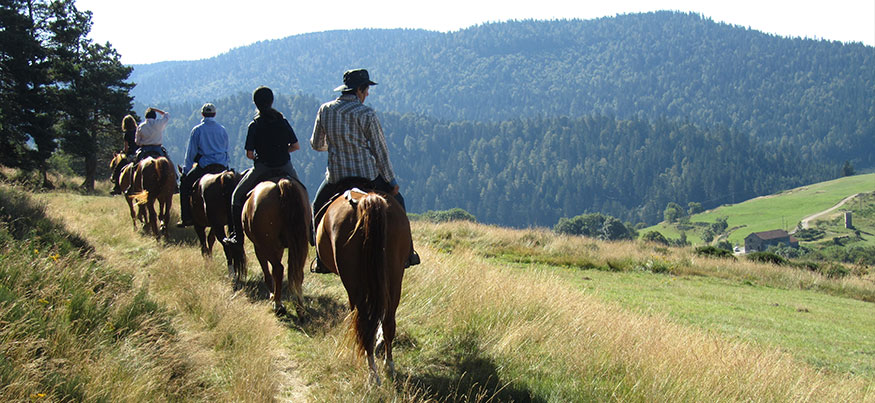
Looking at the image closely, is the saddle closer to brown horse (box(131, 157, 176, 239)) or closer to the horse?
brown horse (box(131, 157, 176, 239))

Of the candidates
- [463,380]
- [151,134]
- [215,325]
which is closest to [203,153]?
[151,134]

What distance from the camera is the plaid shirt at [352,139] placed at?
593 centimetres

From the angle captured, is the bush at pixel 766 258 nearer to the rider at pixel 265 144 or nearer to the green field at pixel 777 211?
the rider at pixel 265 144

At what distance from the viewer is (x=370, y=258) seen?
477 centimetres

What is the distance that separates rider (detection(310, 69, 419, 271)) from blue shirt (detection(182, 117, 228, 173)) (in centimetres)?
452

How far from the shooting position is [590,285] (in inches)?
583

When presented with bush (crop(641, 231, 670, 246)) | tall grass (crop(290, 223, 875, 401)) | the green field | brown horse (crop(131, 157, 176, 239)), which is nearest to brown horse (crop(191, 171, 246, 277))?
tall grass (crop(290, 223, 875, 401))

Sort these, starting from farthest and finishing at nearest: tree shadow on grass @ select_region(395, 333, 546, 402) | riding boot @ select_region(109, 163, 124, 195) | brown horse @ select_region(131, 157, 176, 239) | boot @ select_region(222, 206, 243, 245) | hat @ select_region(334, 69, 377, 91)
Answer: riding boot @ select_region(109, 163, 124, 195), brown horse @ select_region(131, 157, 176, 239), boot @ select_region(222, 206, 243, 245), hat @ select_region(334, 69, 377, 91), tree shadow on grass @ select_region(395, 333, 546, 402)

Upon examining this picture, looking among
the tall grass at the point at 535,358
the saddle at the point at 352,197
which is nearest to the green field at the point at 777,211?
the tall grass at the point at 535,358

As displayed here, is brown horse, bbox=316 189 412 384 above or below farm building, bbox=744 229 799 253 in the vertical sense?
above

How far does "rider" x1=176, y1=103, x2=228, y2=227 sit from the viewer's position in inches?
389

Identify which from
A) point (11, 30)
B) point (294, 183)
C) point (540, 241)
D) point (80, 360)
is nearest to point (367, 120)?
point (294, 183)

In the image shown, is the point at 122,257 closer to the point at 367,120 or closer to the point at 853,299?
the point at 367,120

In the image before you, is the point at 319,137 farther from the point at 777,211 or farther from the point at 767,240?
the point at 777,211
